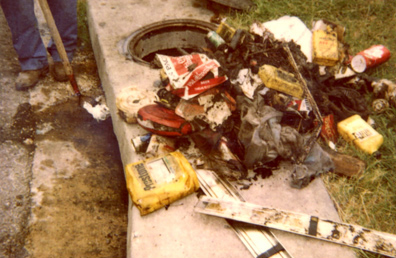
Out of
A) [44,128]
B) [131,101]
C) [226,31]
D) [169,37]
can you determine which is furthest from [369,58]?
[44,128]

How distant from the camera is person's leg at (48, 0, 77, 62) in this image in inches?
124

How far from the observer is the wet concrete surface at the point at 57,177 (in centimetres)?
212

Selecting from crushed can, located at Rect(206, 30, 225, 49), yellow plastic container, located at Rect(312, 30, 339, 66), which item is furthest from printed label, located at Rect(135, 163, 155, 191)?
yellow plastic container, located at Rect(312, 30, 339, 66)

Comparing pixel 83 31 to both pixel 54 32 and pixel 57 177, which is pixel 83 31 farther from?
pixel 57 177

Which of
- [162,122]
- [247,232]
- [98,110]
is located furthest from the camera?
[98,110]

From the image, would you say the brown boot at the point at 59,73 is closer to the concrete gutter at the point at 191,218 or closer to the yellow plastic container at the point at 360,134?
the concrete gutter at the point at 191,218

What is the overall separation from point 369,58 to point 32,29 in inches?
138

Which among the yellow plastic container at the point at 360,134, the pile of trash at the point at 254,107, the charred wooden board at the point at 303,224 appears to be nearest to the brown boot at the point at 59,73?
the pile of trash at the point at 254,107

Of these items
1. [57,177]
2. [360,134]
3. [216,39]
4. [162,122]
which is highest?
[216,39]

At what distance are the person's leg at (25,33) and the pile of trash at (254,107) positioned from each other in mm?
1270

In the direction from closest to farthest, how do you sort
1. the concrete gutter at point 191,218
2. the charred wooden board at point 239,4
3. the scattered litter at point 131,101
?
the concrete gutter at point 191,218, the scattered litter at point 131,101, the charred wooden board at point 239,4

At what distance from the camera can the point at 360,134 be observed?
2.61m

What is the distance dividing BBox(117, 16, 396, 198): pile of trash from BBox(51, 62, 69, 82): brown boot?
1.09 m

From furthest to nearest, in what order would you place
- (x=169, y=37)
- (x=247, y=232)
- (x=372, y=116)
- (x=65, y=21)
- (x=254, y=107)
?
(x=169, y=37) → (x=65, y=21) → (x=372, y=116) → (x=254, y=107) → (x=247, y=232)
